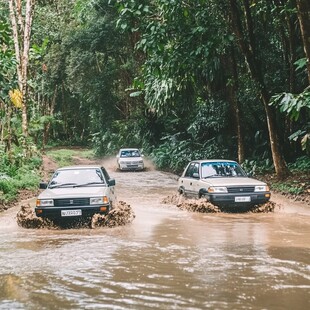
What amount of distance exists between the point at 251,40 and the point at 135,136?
19544 mm

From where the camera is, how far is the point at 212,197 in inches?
492

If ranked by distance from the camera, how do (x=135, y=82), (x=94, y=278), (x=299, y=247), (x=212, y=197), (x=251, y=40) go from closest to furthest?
(x=94, y=278) → (x=299, y=247) → (x=212, y=197) → (x=135, y=82) → (x=251, y=40)

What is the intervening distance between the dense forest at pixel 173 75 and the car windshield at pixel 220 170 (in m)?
2.01

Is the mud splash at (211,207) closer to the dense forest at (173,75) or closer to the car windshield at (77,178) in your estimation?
the dense forest at (173,75)

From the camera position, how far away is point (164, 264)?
7324mm

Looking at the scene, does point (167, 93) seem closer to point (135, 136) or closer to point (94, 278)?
point (135, 136)

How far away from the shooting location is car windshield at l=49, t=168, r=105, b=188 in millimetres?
11578

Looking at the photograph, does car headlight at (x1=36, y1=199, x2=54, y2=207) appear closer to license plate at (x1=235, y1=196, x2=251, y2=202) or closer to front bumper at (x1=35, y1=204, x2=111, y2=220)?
front bumper at (x1=35, y1=204, x2=111, y2=220)

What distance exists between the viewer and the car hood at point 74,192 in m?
10.6

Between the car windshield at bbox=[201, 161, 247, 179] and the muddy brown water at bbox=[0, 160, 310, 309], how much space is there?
5.52 feet

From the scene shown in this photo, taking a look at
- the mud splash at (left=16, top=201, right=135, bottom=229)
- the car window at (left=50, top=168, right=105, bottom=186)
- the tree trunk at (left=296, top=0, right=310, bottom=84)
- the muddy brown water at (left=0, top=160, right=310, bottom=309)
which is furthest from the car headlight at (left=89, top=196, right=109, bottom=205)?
the tree trunk at (left=296, top=0, right=310, bottom=84)

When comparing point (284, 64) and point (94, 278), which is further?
point (284, 64)

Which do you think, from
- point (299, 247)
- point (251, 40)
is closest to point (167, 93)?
point (251, 40)

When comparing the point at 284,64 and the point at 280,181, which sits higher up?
the point at 284,64
